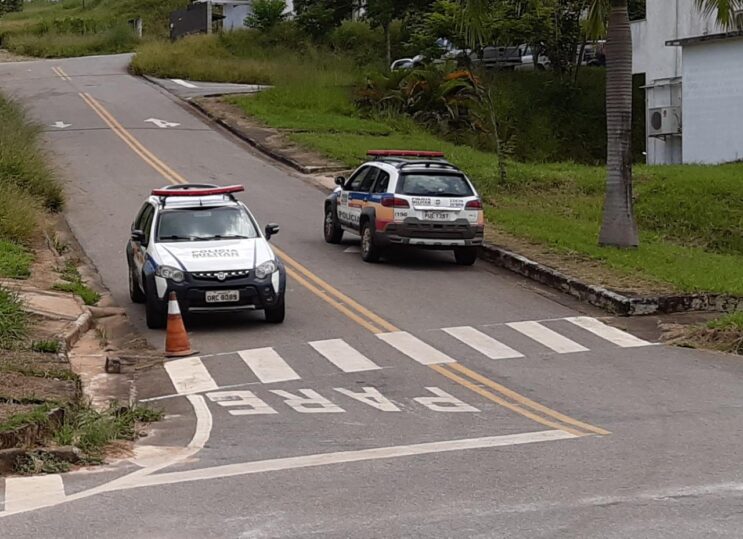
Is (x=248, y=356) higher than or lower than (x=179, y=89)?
lower

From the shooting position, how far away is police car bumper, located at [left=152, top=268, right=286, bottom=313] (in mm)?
15664

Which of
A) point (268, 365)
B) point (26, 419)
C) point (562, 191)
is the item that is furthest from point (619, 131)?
point (26, 419)

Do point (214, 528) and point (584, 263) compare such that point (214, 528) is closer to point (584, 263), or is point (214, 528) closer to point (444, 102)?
point (584, 263)

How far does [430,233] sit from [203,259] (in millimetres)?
5362

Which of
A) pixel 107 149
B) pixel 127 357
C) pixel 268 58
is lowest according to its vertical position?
pixel 127 357

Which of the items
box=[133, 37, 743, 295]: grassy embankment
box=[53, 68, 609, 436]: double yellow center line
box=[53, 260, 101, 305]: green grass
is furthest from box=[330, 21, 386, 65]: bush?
box=[53, 260, 101, 305]: green grass

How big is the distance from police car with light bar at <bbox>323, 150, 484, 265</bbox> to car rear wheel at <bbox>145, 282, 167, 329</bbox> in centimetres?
535

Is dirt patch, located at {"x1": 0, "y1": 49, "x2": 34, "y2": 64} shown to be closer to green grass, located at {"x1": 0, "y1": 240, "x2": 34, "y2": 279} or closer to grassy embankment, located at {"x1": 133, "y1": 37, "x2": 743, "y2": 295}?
grassy embankment, located at {"x1": 133, "y1": 37, "x2": 743, "y2": 295}

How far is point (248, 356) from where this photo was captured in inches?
572

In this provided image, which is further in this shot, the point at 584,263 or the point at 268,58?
the point at 268,58

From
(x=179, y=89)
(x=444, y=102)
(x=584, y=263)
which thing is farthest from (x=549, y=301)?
(x=179, y=89)

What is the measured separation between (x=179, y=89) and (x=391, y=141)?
1275 cm

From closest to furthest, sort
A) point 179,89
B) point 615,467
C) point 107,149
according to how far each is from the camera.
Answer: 1. point 615,467
2. point 107,149
3. point 179,89

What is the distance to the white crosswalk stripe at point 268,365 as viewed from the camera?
1337cm
